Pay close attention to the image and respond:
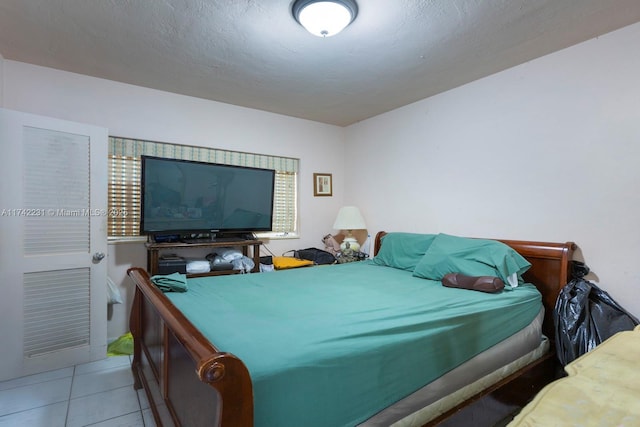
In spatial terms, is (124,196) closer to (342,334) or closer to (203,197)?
(203,197)

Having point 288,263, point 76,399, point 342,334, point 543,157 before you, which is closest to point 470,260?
point 543,157

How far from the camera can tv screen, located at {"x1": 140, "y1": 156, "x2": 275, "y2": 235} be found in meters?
2.79

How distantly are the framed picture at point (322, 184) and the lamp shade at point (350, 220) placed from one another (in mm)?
474

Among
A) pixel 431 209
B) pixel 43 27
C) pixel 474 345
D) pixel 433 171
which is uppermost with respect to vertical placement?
pixel 43 27

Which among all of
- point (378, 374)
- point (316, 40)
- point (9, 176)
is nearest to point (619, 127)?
point (316, 40)

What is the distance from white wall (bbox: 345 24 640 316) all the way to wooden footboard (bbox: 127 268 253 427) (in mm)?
2468

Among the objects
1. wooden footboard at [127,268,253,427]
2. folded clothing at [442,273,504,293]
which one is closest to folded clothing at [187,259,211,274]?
wooden footboard at [127,268,253,427]

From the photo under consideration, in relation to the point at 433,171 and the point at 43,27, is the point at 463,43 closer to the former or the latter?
the point at 433,171

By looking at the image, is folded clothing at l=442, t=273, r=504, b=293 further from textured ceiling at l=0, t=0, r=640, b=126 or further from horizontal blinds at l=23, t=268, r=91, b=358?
horizontal blinds at l=23, t=268, r=91, b=358

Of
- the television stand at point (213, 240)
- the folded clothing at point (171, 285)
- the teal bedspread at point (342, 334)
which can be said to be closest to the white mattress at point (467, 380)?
the teal bedspread at point (342, 334)

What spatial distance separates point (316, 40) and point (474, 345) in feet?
6.93

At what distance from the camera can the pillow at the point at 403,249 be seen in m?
2.89

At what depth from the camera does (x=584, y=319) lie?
1.91 metres

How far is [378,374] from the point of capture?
1216 mm
